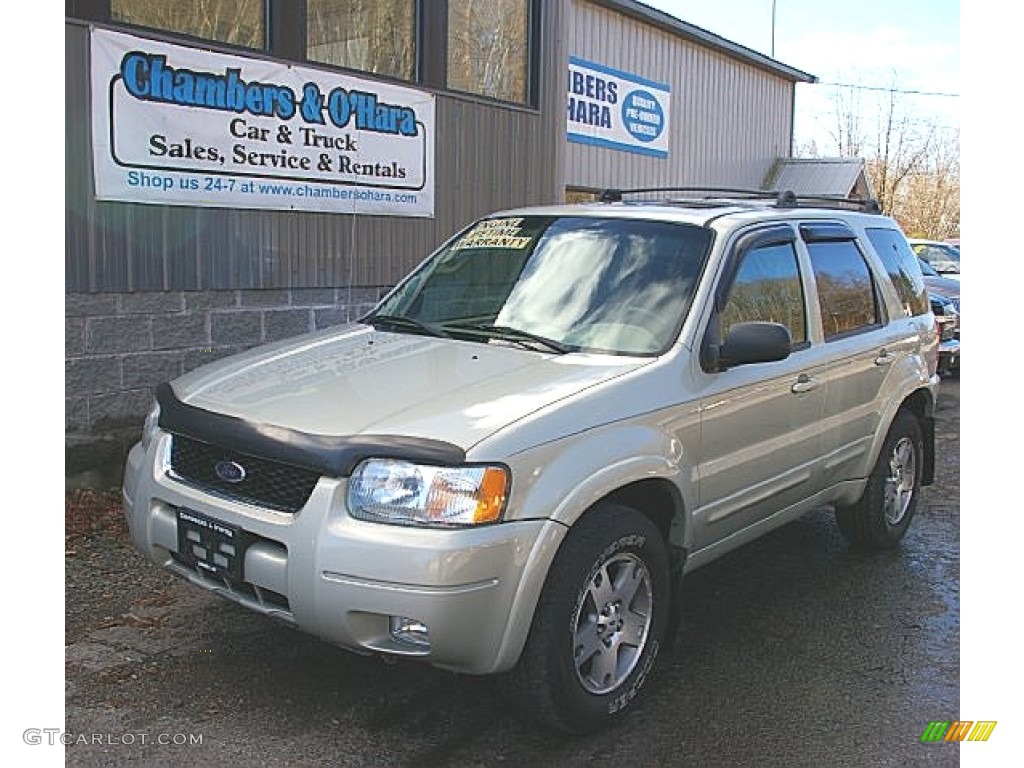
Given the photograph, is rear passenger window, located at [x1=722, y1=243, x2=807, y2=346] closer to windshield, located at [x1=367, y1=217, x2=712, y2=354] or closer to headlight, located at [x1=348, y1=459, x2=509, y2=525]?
windshield, located at [x1=367, y1=217, x2=712, y2=354]

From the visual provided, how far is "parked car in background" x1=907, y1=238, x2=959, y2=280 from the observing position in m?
16.8

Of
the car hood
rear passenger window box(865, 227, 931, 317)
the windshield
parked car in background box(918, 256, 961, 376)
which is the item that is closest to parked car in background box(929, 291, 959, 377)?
parked car in background box(918, 256, 961, 376)

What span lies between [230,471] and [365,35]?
5.62 m

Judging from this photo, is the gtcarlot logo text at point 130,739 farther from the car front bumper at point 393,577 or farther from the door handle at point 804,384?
the door handle at point 804,384

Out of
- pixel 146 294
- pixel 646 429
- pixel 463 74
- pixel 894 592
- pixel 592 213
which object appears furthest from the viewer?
pixel 463 74

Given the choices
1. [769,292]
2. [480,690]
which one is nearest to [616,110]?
[769,292]

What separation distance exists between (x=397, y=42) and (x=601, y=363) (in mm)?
5573

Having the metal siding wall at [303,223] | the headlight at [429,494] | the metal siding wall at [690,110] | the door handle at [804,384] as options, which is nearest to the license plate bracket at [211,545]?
the headlight at [429,494]

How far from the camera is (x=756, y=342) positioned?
4203 mm

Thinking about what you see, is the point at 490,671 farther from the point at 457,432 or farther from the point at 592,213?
the point at 592,213

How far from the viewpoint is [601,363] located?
4.13m

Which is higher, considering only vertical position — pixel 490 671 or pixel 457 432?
pixel 457 432

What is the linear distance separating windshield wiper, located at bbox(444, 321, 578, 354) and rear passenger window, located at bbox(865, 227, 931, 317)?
8.36ft

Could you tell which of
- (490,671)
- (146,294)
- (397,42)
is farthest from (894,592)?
(397,42)
